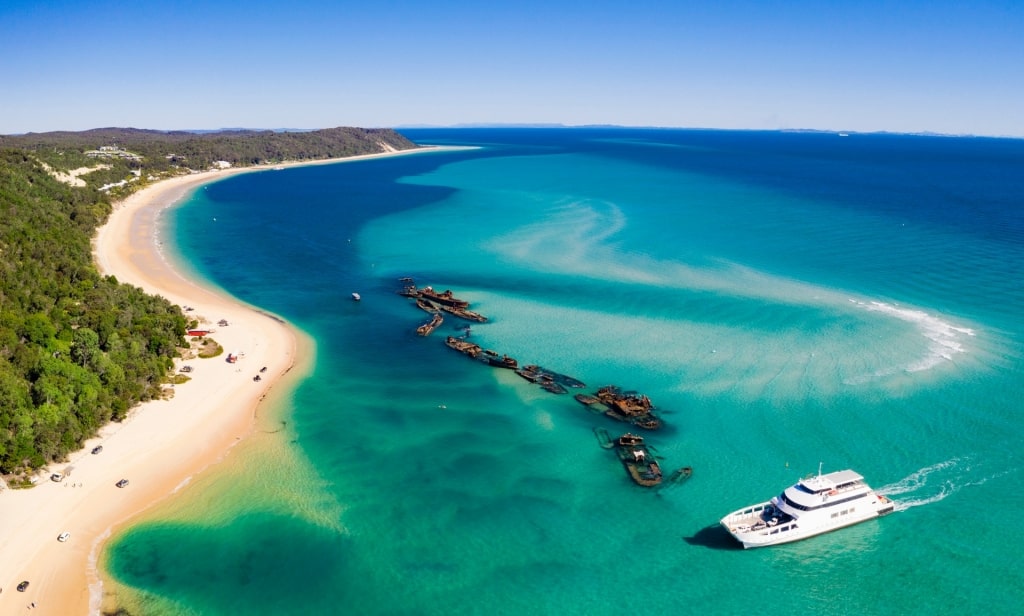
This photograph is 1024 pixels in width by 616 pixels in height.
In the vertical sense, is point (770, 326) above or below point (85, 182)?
below

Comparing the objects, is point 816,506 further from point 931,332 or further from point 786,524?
point 931,332

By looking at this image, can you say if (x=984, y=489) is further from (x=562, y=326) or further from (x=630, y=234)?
(x=630, y=234)

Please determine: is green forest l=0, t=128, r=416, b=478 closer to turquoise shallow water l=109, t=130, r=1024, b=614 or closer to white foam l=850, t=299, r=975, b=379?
turquoise shallow water l=109, t=130, r=1024, b=614

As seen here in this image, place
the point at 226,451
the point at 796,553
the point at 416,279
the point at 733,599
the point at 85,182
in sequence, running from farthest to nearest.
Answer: the point at 85,182 < the point at 416,279 < the point at 226,451 < the point at 796,553 < the point at 733,599

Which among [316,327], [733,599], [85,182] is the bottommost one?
[733,599]

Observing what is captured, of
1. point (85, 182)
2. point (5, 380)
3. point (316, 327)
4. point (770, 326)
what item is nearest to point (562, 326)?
point (770, 326)

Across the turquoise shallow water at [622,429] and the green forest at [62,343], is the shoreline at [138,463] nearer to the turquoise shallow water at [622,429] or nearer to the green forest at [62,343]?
the green forest at [62,343]

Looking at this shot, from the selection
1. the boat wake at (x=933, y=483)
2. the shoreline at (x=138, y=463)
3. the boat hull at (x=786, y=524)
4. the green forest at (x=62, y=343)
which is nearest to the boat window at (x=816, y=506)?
the boat hull at (x=786, y=524)
